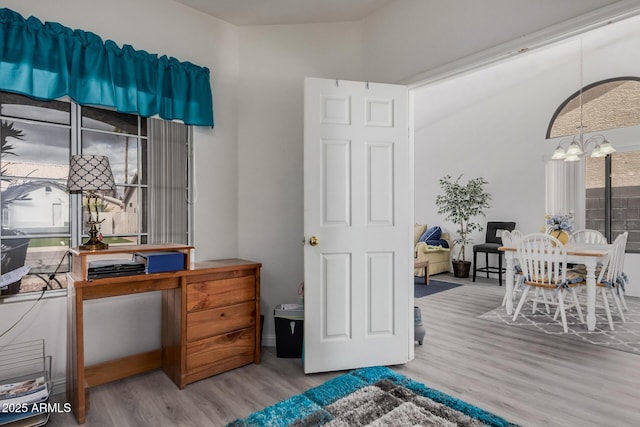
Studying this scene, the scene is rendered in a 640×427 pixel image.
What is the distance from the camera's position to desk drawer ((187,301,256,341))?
2369 millimetres

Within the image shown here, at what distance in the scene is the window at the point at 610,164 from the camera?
521 centimetres

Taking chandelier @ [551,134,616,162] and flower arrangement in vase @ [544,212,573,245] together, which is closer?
flower arrangement in vase @ [544,212,573,245]

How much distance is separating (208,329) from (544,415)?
213 centimetres

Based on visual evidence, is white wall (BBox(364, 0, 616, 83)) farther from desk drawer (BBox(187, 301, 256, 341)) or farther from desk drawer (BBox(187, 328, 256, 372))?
desk drawer (BBox(187, 328, 256, 372))

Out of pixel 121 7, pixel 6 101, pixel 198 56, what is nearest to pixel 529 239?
pixel 198 56

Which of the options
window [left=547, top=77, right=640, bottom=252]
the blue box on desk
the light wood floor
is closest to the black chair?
window [left=547, top=77, right=640, bottom=252]

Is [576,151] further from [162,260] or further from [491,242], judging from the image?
[162,260]

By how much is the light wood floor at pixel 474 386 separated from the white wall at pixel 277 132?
782 millimetres

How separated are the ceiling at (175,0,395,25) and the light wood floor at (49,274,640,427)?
283 centimetres

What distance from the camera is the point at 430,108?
652 centimetres

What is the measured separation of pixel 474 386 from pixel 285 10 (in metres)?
3.17

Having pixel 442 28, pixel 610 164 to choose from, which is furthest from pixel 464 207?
pixel 442 28

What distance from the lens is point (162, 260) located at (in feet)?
7.41

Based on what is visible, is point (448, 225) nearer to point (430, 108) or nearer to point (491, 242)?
point (491, 242)
